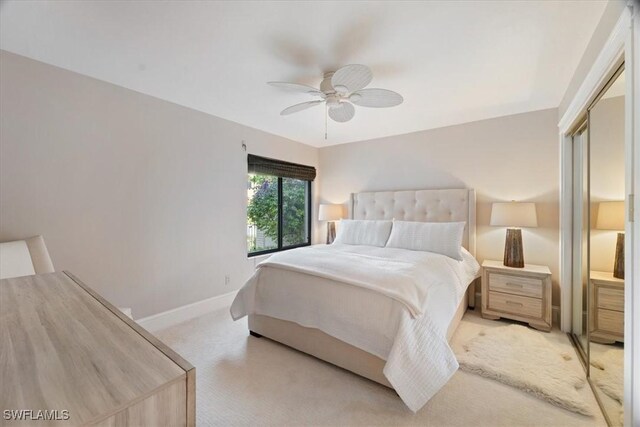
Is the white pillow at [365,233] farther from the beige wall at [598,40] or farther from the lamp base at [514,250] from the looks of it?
the beige wall at [598,40]

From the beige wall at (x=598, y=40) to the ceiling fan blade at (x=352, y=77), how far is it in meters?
1.22

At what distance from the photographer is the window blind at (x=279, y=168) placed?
3.72 m

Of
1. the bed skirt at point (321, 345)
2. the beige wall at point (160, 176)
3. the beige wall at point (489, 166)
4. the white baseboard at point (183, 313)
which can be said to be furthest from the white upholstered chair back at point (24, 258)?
the beige wall at point (489, 166)

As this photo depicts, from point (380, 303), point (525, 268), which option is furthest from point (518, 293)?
point (380, 303)

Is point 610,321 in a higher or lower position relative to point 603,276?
lower

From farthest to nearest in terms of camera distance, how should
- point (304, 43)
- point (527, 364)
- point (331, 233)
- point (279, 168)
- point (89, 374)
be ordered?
point (331, 233) → point (279, 168) → point (527, 364) → point (304, 43) → point (89, 374)

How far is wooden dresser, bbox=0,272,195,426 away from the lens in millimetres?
502

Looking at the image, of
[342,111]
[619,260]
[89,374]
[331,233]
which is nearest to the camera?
[89,374]

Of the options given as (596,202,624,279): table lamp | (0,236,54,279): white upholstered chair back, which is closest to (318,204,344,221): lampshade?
(596,202,624,279): table lamp

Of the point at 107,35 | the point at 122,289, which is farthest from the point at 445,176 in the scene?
the point at 122,289

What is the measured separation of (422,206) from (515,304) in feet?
4.86

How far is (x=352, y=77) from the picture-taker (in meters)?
1.85

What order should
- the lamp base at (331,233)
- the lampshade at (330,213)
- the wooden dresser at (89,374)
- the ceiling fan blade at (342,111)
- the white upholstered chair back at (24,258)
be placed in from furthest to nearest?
1. the lamp base at (331,233)
2. the lampshade at (330,213)
3. the ceiling fan blade at (342,111)
4. the white upholstered chair back at (24,258)
5. the wooden dresser at (89,374)

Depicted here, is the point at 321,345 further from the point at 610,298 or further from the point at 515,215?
the point at 515,215
